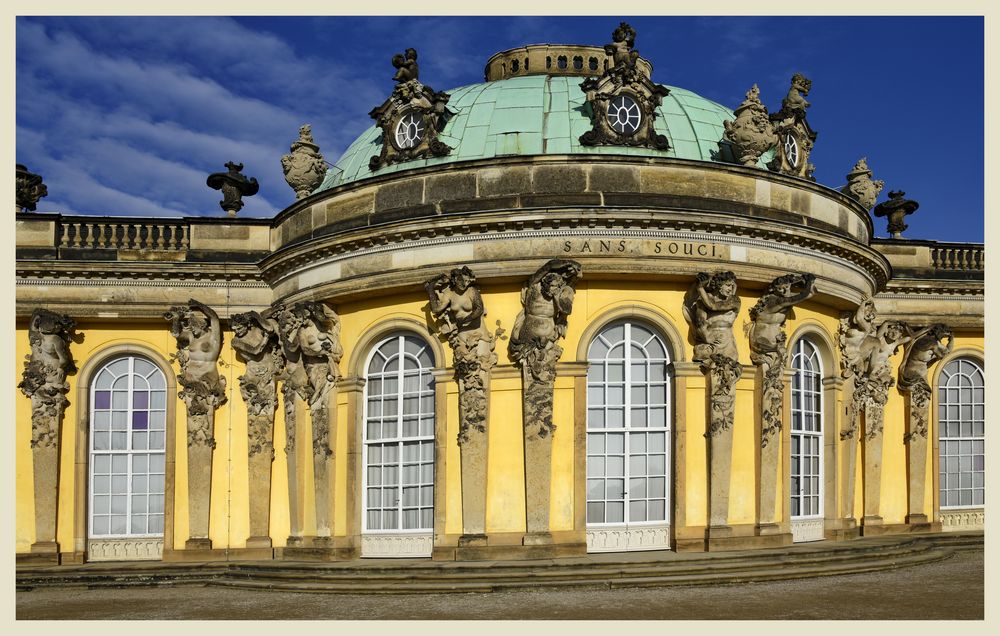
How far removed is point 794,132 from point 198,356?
1297cm

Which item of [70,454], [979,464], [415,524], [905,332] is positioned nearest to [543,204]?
[415,524]

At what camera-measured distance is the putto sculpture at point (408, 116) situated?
22.4 meters

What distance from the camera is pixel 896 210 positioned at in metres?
27.8

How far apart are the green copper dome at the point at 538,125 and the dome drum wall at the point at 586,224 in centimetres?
83

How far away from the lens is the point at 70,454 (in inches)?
Result: 933

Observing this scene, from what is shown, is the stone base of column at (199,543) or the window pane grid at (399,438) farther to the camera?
the stone base of column at (199,543)

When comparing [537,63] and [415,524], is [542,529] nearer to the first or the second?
[415,524]

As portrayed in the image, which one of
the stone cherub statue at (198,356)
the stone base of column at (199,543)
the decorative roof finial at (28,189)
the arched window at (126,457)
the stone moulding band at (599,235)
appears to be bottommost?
the stone base of column at (199,543)

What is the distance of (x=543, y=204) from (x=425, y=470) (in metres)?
5.38

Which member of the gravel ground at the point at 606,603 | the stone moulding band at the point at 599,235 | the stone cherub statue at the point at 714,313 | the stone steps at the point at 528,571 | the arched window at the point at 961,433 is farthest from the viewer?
the arched window at the point at 961,433

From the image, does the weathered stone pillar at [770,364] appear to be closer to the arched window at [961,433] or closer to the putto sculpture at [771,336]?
the putto sculpture at [771,336]

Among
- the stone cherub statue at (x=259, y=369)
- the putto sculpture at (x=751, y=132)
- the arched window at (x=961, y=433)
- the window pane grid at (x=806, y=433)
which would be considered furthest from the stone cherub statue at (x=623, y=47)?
the arched window at (x=961, y=433)

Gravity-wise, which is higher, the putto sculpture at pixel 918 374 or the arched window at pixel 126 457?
the putto sculpture at pixel 918 374

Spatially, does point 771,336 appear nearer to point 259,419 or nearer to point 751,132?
point 751,132
